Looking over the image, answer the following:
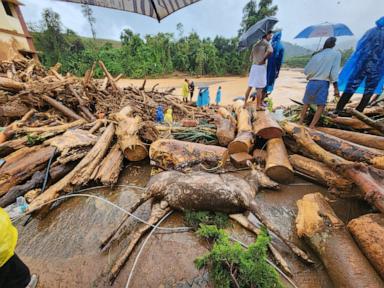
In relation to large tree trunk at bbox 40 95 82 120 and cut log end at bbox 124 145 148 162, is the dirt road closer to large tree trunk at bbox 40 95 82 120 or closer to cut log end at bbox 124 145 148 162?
large tree trunk at bbox 40 95 82 120

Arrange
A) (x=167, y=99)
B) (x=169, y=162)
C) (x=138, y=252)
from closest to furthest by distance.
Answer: (x=138, y=252) → (x=169, y=162) → (x=167, y=99)

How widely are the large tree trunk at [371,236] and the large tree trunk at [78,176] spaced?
365 centimetres

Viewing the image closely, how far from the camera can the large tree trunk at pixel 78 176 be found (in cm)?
263

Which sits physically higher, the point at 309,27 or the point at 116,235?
the point at 309,27

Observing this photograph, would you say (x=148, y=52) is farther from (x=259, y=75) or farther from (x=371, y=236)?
(x=371, y=236)

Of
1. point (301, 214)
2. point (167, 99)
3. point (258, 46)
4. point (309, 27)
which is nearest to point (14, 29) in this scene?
point (167, 99)

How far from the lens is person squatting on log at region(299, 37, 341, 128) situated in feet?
12.1


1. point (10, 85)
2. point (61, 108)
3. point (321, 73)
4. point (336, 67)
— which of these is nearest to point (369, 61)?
point (336, 67)

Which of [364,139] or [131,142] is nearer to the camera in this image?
[364,139]

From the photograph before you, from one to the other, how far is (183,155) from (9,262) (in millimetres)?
2433

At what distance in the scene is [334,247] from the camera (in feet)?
5.82

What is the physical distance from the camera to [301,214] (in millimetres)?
2244

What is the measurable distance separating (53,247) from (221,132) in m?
3.22

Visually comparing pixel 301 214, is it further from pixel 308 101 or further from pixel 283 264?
pixel 308 101
